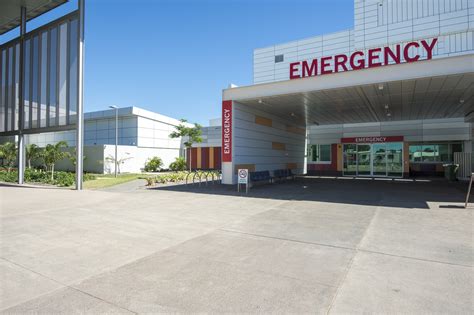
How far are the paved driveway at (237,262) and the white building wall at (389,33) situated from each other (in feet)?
99.0

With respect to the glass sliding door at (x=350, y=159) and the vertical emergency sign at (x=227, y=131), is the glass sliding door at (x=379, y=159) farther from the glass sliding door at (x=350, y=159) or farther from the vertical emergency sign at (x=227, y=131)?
the vertical emergency sign at (x=227, y=131)

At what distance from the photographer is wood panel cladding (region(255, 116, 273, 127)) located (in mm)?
19281

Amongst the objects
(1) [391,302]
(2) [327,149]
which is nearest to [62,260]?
(1) [391,302]

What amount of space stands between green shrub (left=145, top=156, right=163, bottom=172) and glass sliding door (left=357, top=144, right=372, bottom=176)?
21356 millimetres

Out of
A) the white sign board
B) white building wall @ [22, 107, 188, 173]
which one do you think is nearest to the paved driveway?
the white sign board

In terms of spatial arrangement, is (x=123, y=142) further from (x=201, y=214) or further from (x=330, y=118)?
(x=201, y=214)

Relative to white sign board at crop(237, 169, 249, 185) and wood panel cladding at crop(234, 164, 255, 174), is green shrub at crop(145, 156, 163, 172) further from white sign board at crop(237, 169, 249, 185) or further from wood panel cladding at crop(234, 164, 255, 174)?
white sign board at crop(237, 169, 249, 185)

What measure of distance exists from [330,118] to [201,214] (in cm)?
1770

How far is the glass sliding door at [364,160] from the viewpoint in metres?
25.6

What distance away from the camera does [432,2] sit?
→ 30.7 meters

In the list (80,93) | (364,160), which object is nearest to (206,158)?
(364,160)

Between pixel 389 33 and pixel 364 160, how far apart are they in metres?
17.4

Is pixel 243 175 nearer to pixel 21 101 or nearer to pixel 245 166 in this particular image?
pixel 245 166

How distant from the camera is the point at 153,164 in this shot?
32.6 meters
